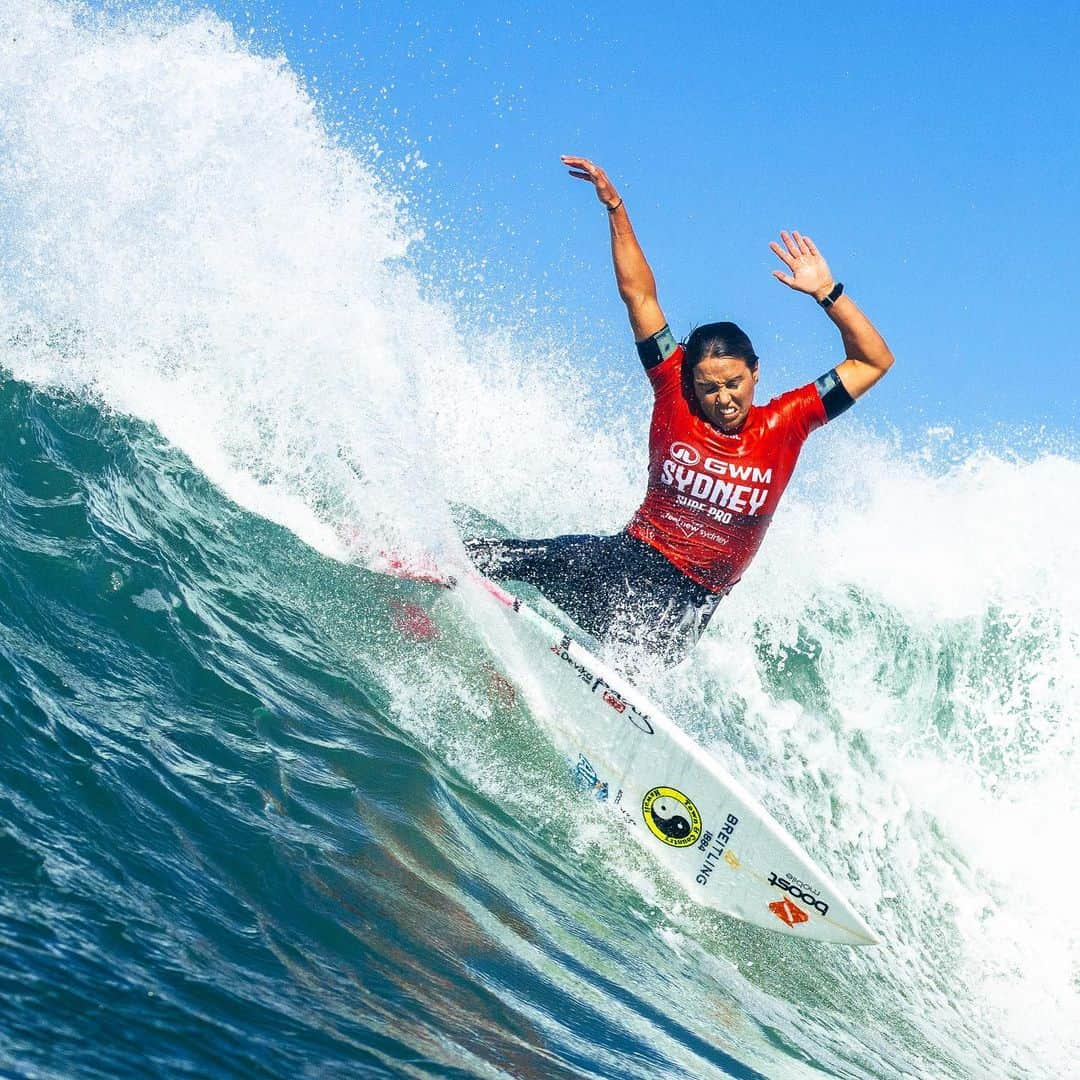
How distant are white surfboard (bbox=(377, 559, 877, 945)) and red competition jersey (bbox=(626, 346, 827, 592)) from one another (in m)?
0.85

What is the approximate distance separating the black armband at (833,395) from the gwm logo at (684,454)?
72 centimetres

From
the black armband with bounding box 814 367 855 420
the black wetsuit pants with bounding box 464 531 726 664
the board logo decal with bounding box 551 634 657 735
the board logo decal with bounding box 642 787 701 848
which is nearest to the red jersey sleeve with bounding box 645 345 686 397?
the black armband with bounding box 814 367 855 420

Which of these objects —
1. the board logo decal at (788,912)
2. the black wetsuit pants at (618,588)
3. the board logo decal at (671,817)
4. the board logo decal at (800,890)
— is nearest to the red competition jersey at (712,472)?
the black wetsuit pants at (618,588)

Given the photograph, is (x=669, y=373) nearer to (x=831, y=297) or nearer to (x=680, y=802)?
(x=831, y=297)

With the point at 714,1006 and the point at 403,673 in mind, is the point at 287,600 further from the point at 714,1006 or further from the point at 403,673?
the point at 714,1006

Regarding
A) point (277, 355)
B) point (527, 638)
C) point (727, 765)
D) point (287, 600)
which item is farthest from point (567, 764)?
point (277, 355)

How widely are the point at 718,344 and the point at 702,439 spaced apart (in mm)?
508

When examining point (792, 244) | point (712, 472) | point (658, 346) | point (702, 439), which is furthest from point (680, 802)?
point (792, 244)

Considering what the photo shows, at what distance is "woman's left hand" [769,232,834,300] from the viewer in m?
5.66

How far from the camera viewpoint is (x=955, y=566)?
12.3 metres

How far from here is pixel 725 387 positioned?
5.61 metres

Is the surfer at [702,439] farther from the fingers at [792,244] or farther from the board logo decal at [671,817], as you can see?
the board logo decal at [671,817]

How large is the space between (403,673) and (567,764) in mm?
1146

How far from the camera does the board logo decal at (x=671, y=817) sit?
18.9 ft
